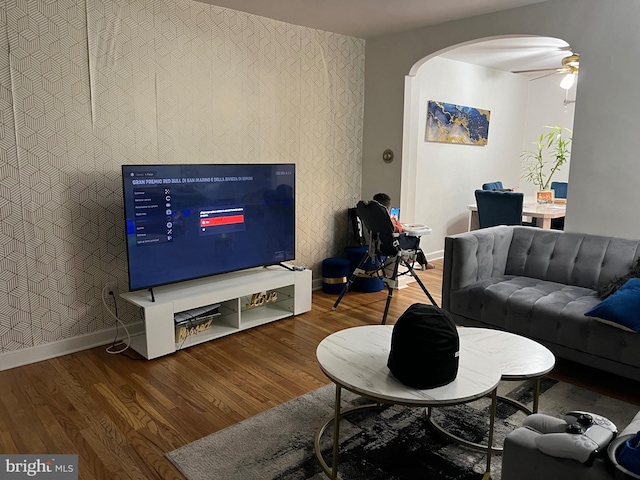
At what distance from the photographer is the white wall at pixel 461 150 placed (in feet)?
18.9

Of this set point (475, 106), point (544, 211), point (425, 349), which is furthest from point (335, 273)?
point (475, 106)

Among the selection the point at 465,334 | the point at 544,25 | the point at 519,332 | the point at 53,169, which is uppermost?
the point at 544,25

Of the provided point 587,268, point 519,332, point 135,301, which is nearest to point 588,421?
point 519,332

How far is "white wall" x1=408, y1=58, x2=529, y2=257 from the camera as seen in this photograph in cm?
575

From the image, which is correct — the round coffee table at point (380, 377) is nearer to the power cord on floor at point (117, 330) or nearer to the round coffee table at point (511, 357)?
the round coffee table at point (511, 357)

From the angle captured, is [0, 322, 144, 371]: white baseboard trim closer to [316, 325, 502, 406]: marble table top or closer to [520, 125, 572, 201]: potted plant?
[316, 325, 502, 406]: marble table top

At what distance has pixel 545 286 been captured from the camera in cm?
343

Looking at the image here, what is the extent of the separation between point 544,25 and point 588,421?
3.05m

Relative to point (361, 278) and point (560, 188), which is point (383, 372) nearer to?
point (361, 278)

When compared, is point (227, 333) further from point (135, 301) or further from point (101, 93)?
point (101, 93)

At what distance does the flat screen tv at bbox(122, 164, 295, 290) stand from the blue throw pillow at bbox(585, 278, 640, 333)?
231 centimetres

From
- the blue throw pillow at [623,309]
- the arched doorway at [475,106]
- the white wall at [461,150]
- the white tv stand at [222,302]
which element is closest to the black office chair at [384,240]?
the white tv stand at [222,302]

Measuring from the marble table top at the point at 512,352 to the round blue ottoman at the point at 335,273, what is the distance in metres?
2.15

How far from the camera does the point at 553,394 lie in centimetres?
281
